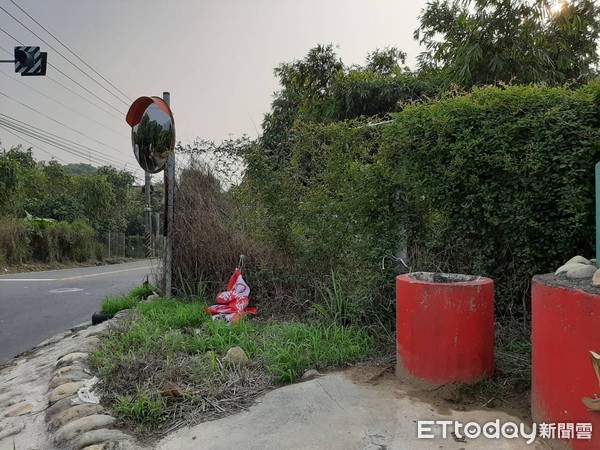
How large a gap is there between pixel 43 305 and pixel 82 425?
734cm

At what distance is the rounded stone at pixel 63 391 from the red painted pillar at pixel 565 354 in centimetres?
333

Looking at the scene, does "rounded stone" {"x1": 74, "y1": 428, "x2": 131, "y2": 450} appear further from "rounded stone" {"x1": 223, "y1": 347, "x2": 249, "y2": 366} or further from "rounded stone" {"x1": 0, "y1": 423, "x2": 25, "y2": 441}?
"rounded stone" {"x1": 223, "y1": 347, "x2": 249, "y2": 366}

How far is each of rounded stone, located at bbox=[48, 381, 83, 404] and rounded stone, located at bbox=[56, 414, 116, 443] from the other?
48 cm

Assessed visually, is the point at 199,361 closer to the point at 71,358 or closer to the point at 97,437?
the point at 97,437

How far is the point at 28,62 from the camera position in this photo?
34.3ft

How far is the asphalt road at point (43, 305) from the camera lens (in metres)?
6.68

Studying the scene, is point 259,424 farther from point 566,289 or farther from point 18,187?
point 18,187

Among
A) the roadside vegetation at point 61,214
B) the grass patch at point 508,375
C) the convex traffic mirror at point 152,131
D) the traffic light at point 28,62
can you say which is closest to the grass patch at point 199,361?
the grass patch at point 508,375

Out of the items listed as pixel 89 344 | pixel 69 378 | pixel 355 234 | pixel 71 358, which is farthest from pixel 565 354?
pixel 89 344

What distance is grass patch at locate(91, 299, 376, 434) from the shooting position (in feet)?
10.2

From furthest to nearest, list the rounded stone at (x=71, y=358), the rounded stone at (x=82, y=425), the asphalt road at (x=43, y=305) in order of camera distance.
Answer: the asphalt road at (x=43, y=305)
the rounded stone at (x=71, y=358)
the rounded stone at (x=82, y=425)

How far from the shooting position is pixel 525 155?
3721mm

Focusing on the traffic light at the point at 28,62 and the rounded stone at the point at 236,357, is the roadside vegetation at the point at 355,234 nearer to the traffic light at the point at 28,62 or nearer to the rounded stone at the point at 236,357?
the rounded stone at the point at 236,357

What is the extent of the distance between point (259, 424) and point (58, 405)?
5.37 ft
